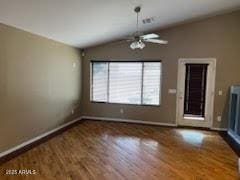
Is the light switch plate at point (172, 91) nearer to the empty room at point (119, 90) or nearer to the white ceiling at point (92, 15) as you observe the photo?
the empty room at point (119, 90)

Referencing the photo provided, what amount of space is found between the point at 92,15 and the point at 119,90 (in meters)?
3.36

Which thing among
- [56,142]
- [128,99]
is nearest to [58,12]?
[56,142]

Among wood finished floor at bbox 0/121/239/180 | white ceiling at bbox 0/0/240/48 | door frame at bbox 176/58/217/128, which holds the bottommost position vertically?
wood finished floor at bbox 0/121/239/180

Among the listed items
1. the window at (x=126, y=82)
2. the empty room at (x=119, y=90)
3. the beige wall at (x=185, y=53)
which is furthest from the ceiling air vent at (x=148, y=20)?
the window at (x=126, y=82)

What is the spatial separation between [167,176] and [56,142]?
2.69 m

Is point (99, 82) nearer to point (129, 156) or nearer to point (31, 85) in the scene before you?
point (31, 85)

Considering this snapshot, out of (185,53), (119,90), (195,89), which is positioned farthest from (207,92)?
(119,90)

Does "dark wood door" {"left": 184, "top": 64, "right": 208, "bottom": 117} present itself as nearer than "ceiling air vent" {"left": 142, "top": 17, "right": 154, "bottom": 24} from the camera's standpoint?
No

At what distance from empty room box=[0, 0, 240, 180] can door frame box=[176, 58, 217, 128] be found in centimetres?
3

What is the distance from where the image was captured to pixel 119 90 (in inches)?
287

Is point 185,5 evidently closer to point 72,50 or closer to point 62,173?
point 72,50

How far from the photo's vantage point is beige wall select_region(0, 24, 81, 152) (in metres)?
3.97

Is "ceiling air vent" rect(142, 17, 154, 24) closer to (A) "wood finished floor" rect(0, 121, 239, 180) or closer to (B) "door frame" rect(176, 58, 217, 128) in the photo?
(B) "door frame" rect(176, 58, 217, 128)

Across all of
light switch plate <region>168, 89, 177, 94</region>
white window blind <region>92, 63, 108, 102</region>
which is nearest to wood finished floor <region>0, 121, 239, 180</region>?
light switch plate <region>168, 89, 177, 94</region>
